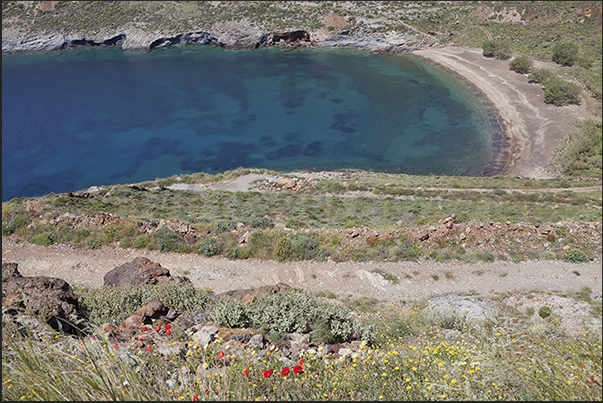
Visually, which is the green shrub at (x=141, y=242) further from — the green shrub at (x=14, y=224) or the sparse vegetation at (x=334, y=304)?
the green shrub at (x=14, y=224)

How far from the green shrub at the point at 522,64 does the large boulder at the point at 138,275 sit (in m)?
63.4

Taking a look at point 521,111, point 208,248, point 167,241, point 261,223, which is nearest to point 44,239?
point 167,241

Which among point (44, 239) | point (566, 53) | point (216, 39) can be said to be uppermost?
point (216, 39)

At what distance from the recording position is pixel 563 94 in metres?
48.5

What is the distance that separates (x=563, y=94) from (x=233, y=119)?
44919 millimetres

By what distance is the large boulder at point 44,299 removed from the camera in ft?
27.1

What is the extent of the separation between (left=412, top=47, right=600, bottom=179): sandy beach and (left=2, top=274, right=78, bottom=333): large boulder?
4017cm

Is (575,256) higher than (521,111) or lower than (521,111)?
lower

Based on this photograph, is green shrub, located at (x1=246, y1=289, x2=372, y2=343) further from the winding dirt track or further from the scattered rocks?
the scattered rocks

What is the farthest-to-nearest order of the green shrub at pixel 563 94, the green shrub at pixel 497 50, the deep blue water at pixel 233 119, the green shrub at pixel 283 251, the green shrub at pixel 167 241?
the green shrub at pixel 497 50, the green shrub at pixel 563 94, the deep blue water at pixel 233 119, the green shrub at pixel 167 241, the green shrub at pixel 283 251

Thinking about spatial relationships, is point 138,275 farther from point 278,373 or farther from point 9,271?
point 278,373

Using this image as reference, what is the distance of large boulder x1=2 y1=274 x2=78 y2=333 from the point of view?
8273 mm

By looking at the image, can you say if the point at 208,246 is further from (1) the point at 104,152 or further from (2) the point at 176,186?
(1) the point at 104,152

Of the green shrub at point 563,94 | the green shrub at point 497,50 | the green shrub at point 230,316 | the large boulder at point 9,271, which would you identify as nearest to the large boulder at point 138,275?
the large boulder at point 9,271
